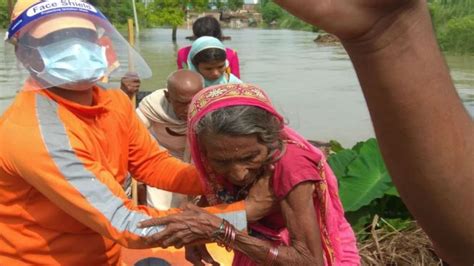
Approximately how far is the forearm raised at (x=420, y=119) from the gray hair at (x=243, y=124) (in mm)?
1040

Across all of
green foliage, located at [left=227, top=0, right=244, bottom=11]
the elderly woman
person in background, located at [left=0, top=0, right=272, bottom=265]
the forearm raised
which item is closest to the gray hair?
the elderly woman

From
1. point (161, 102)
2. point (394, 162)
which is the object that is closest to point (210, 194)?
point (394, 162)

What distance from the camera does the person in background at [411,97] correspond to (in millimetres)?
660

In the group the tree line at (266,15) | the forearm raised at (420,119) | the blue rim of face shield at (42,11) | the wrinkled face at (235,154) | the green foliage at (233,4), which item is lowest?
the green foliage at (233,4)

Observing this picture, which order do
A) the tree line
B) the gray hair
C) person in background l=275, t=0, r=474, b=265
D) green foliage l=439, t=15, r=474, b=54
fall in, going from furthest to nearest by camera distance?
1. green foliage l=439, t=15, r=474, b=54
2. the tree line
3. the gray hair
4. person in background l=275, t=0, r=474, b=265

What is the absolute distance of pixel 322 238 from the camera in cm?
188

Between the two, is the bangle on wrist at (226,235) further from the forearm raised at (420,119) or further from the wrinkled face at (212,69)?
the wrinkled face at (212,69)

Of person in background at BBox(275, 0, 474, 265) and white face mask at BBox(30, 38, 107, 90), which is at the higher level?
person in background at BBox(275, 0, 474, 265)

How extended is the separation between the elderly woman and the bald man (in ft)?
6.20

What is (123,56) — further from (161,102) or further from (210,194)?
(161,102)

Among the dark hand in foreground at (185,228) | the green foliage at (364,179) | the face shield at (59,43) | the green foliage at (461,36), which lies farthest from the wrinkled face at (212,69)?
the green foliage at (461,36)

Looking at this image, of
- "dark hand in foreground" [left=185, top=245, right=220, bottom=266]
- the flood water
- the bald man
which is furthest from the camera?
the flood water

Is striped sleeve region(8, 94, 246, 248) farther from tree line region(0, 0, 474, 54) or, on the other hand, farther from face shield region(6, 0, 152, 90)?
tree line region(0, 0, 474, 54)

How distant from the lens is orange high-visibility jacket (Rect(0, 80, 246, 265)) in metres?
1.78
